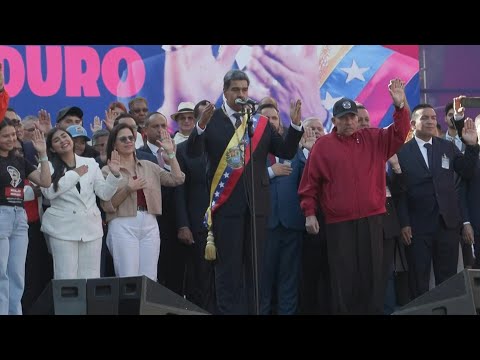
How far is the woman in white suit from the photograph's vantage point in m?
9.16

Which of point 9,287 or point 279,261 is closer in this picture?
point 9,287

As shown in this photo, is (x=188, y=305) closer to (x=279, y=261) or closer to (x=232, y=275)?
(x=232, y=275)

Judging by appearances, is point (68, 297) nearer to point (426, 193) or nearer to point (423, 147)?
point (426, 193)

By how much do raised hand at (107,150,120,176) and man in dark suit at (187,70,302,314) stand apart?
0.90 m

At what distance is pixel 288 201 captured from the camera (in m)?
10.1

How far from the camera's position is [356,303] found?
8.95 metres

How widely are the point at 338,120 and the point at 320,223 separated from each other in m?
1.24

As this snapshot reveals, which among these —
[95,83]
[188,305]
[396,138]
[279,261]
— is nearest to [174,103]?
[95,83]

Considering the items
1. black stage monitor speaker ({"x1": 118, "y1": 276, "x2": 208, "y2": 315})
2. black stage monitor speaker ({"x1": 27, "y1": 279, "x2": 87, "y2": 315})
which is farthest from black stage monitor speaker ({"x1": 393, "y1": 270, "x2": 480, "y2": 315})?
black stage monitor speaker ({"x1": 27, "y1": 279, "x2": 87, "y2": 315})

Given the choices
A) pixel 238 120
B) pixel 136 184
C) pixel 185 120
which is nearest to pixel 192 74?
pixel 185 120

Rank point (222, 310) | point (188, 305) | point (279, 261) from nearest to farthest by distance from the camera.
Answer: point (188, 305) → point (222, 310) → point (279, 261)

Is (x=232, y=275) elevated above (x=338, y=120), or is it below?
below

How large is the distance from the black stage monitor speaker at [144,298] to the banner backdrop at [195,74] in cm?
593

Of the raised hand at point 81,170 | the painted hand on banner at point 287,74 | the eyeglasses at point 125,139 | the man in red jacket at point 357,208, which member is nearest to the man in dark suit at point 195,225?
the eyeglasses at point 125,139
